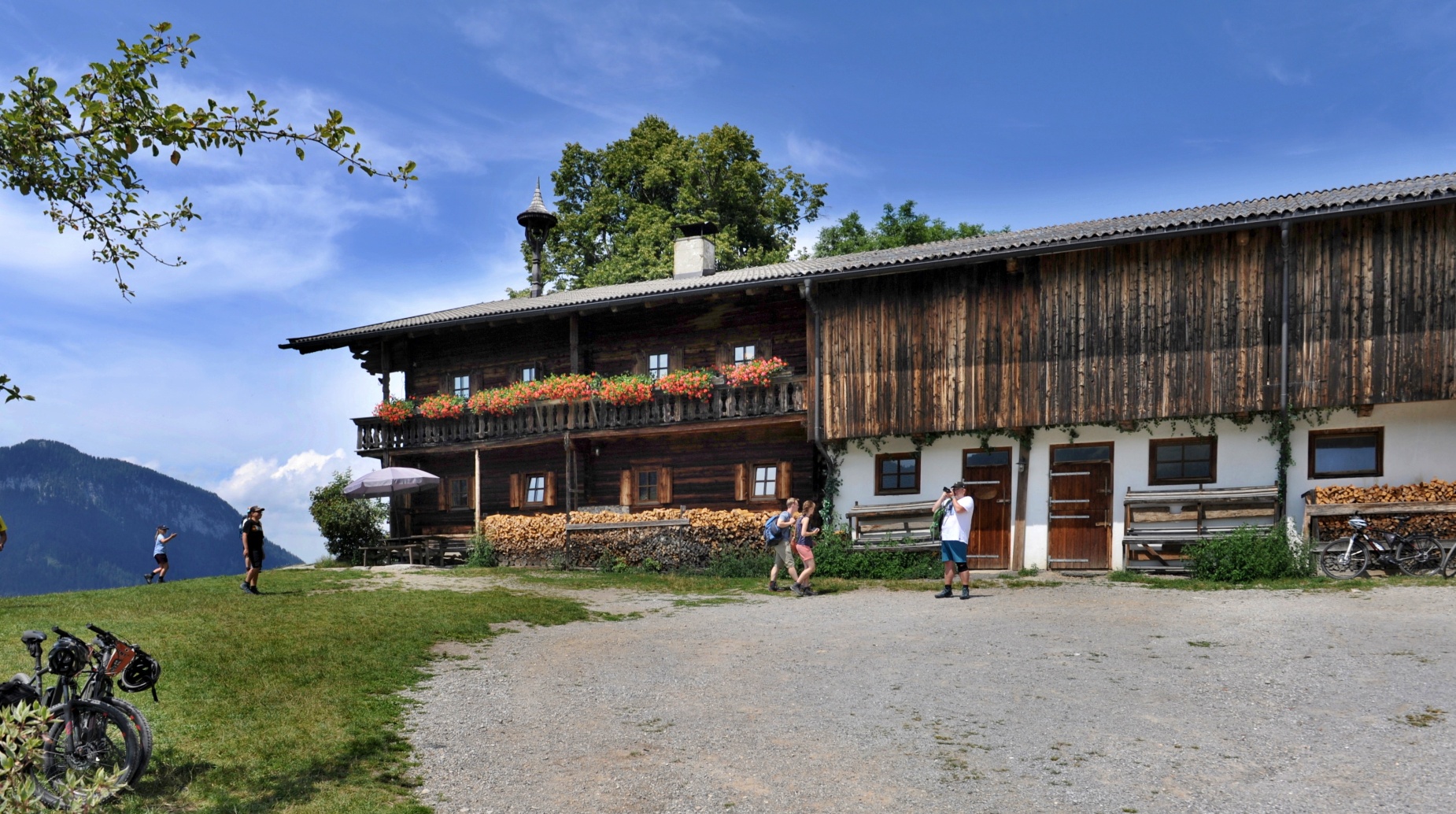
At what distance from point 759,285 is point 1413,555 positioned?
534 inches

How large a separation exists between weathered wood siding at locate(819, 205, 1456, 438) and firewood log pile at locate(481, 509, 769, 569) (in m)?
3.10

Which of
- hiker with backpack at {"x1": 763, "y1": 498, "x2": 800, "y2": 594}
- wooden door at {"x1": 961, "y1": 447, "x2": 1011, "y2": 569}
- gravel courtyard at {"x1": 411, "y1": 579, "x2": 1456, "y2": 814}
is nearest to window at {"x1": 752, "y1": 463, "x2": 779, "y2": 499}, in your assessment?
wooden door at {"x1": 961, "y1": 447, "x2": 1011, "y2": 569}

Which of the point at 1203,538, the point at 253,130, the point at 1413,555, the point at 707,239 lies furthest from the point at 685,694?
the point at 707,239

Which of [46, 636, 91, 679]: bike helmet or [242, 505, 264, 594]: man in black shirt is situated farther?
[242, 505, 264, 594]: man in black shirt

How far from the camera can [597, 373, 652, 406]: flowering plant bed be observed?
1014 inches

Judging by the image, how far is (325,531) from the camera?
Answer: 29344 millimetres

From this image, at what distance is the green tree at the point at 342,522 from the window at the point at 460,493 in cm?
226

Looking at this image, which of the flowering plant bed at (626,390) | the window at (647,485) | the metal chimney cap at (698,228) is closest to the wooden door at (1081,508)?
the flowering plant bed at (626,390)

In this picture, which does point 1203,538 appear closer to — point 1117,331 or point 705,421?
point 1117,331

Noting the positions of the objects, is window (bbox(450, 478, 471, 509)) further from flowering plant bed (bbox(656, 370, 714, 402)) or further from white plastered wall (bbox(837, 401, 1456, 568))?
white plastered wall (bbox(837, 401, 1456, 568))

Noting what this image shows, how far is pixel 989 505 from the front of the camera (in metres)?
22.0

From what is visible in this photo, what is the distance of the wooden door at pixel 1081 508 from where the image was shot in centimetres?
2094

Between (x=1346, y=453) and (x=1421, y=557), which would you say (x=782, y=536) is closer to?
(x=1346, y=453)

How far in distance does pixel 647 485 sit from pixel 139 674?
19814 millimetres
